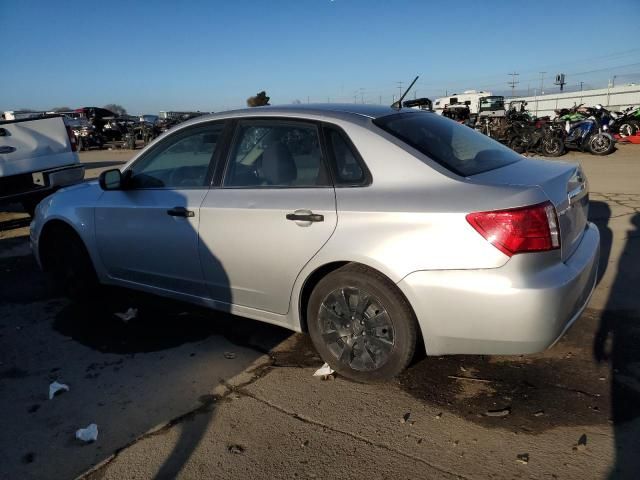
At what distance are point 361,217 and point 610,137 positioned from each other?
1470 cm

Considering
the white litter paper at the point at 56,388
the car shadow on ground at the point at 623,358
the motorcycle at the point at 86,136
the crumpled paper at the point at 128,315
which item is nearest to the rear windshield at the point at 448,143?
the car shadow on ground at the point at 623,358

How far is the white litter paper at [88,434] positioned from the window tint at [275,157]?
1.70 meters

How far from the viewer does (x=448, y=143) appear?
3.27 m

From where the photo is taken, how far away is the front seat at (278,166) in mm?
3320

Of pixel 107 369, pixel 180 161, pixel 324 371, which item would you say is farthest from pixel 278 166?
pixel 107 369

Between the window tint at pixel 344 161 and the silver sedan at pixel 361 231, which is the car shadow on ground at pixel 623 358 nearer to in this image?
the silver sedan at pixel 361 231

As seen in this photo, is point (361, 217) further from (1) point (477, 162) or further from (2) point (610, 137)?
(2) point (610, 137)

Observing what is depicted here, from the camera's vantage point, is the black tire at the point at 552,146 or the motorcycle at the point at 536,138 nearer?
the black tire at the point at 552,146

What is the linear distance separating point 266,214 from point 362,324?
2.97ft

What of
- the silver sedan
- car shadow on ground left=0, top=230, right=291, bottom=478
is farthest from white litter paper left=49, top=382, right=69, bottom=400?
the silver sedan

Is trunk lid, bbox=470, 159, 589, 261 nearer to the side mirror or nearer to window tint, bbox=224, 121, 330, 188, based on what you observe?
window tint, bbox=224, 121, 330, 188

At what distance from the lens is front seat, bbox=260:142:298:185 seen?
332cm

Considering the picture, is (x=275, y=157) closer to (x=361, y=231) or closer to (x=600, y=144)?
(x=361, y=231)

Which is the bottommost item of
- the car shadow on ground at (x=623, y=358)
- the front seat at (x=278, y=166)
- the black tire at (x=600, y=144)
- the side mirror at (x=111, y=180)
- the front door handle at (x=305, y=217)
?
the car shadow on ground at (x=623, y=358)
